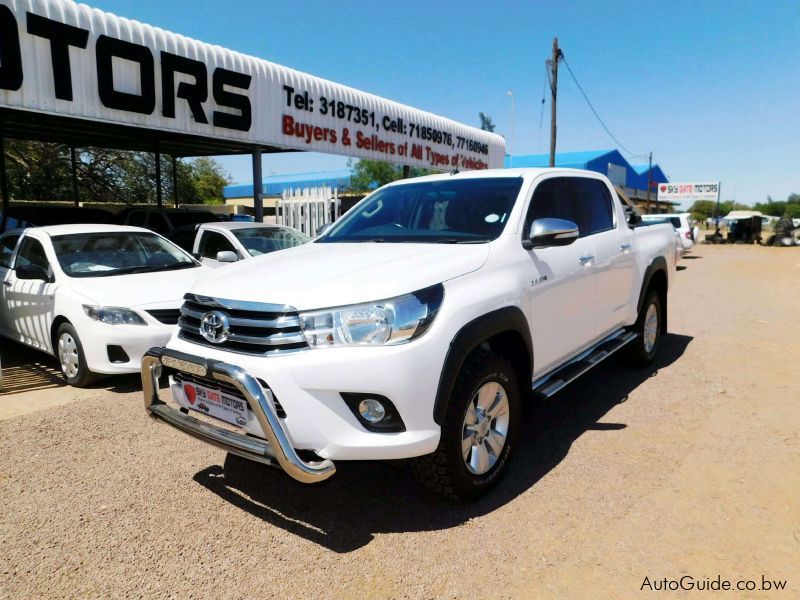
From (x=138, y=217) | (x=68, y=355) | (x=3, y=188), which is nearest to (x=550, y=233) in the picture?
(x=68, y=355)

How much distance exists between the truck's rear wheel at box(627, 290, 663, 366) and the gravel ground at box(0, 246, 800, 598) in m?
0.85

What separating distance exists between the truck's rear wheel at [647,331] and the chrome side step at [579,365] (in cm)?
23

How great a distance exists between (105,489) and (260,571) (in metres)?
1.40

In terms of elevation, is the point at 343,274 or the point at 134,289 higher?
the point at 343,274

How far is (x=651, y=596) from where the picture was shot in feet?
7.93

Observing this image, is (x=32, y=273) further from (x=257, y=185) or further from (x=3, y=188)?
(x=3, y=188)

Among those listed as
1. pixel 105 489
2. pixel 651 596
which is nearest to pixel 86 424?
pixel 105 489

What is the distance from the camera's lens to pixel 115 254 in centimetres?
621

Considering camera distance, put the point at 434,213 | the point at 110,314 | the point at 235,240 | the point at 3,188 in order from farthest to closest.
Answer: the point at 3,188 → the point at 235,240 → the point at 110,314 → the point at 434,213

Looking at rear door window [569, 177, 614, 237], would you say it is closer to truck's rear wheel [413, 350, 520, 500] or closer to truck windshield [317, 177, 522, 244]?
truck windshield [317, 177, 522, 244]

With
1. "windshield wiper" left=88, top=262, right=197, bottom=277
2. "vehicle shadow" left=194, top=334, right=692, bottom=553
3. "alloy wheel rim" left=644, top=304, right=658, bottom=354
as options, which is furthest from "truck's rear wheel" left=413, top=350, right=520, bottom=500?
"windshield wiper" left=88, top=262, right=197, bottom=277

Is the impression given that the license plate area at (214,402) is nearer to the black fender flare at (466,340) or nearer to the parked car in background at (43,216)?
the black fender flare at (466,340)

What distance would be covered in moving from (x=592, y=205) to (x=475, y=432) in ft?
8.59

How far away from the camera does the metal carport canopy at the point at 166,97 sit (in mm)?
7691
